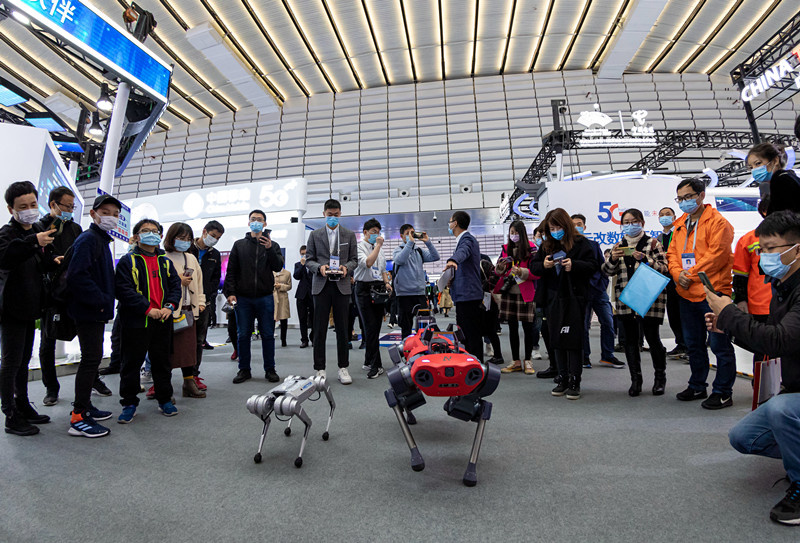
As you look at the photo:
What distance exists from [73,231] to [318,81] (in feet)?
51.0

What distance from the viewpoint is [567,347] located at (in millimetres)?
2766

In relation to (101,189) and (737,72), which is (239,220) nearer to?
(101,189)

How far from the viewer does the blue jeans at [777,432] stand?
4.11ft

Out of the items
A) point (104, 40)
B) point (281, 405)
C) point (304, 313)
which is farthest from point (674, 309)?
point (104, 40)

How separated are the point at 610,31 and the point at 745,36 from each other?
467cm

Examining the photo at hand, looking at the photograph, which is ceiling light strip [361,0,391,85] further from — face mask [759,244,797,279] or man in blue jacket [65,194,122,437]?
face mask [759,244,797,279]

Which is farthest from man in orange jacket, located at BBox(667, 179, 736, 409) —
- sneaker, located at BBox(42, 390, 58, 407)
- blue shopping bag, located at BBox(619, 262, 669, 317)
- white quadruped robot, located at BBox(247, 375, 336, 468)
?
sneaker, located at BBox(42, 390, 58, 407)

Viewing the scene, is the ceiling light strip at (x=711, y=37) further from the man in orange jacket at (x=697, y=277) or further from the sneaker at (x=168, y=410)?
the sneaker at (x=168, y=410)

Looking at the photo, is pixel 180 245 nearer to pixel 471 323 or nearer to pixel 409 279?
pixel 409 279

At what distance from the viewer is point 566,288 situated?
2.84 meters

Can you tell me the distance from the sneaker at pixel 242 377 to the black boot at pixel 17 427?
1400mm

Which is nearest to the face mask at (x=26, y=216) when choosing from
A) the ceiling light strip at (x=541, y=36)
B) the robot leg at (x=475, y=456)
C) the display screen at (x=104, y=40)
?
the robot leg at (x=475, y=456)

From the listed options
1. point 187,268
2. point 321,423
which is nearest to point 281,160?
point 187,268

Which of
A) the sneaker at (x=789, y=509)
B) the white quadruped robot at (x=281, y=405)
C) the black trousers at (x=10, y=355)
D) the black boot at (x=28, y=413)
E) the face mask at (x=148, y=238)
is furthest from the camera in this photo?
the face mask at (x=148, y=238)
